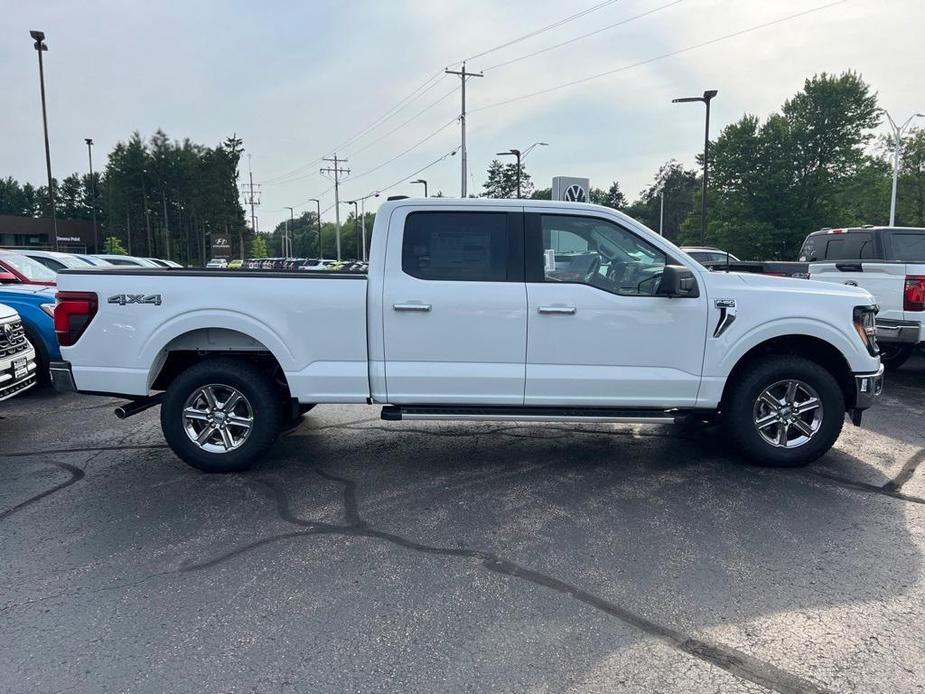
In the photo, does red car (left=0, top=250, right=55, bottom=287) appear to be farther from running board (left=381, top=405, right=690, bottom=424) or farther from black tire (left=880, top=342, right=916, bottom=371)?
black tire (left=880, top=342, right=916, bottom=371)

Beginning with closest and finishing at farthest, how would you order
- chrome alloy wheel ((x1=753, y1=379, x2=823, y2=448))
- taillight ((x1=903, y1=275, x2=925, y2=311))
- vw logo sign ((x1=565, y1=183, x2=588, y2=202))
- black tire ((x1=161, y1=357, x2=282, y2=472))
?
black tire ((x1=161, y1=357, x2=282, y2=472)), chrome alloy wheel ((x1=753, y1=379, x2=823, y2=448)), taillight ((x1=903, y1=275, x2=925, y2=311)), vw logo sign ((x1=565, y1=183, x2=588, y2=202))

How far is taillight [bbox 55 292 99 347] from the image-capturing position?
4.79 metres

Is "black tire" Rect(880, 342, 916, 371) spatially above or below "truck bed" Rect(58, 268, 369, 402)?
below

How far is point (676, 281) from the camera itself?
4.55 metres

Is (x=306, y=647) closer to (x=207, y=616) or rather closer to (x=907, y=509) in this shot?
(x=207, y=616)

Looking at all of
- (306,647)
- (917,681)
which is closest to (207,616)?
(306,647)

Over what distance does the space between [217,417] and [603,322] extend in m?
3.16

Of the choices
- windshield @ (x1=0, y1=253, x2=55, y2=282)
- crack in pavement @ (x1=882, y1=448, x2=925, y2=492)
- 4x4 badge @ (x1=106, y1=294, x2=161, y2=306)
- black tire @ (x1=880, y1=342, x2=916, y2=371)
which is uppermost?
Answer: windshield @ (x1=0, y1=253, x2=55, y2=282)

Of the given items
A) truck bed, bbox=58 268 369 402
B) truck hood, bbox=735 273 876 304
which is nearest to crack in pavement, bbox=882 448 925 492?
truck hood, bbox=735 273 876 304

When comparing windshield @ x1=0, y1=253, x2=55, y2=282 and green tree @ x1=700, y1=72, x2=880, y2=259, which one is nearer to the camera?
windshield @ x1=0, y1=253, x2=55, y2=282

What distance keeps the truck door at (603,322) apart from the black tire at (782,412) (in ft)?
1.32

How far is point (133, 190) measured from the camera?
6850cm

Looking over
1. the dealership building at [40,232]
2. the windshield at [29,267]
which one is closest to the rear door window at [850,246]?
the windshield at [29,267]

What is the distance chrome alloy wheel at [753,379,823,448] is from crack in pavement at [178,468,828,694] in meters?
2.58
